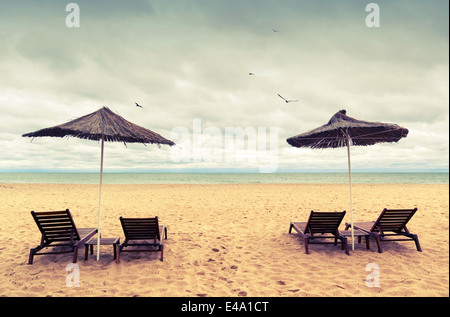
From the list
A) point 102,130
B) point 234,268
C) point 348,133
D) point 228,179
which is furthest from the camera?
point 228,179

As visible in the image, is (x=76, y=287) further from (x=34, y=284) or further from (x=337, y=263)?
(x=337, y=263)

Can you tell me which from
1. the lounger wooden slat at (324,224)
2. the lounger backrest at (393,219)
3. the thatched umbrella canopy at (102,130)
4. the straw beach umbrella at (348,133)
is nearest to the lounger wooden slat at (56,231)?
the thatched umbrella canopy at (102,130)

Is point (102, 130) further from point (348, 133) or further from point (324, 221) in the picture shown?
point (348, 133)

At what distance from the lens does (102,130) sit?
4496 mm

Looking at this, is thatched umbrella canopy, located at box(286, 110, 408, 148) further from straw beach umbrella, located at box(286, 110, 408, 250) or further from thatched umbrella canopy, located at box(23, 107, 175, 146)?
thatched umbrella canopy, located at box(23, 107, 175, 146)

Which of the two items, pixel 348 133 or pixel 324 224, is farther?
pixel 348 133

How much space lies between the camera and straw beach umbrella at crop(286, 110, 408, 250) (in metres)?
5.24

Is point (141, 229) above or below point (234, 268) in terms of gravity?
above

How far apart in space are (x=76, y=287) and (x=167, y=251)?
2.05 metres

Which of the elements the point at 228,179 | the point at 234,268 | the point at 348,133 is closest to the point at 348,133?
the point at 348,133

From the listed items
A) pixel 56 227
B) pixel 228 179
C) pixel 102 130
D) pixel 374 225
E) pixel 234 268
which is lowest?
pixel 228 179

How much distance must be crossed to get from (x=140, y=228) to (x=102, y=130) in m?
2.12

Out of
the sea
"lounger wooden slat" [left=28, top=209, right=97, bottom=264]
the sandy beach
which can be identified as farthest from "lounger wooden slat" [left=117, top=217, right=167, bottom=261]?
the sea
